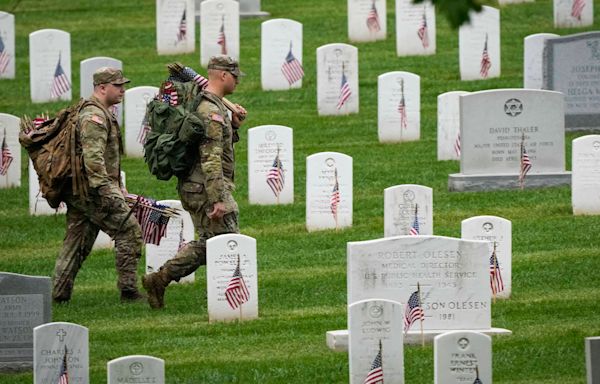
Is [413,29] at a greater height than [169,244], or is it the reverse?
[413,29]

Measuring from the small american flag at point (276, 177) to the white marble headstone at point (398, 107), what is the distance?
2744mm

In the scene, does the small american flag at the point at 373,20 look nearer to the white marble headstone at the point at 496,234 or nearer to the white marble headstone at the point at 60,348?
the white marble headstone at the point at 496,234

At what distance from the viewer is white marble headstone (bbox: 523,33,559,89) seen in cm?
2223

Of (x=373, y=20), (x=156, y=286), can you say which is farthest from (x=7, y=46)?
(x=156, y=286)

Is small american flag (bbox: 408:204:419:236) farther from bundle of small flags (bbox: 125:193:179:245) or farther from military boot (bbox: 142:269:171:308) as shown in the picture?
military boot (bbox: 142:269:171:308)

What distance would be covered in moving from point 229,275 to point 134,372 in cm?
314

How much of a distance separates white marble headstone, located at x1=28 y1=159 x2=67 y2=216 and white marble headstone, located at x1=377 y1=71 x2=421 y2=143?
441 centimetres

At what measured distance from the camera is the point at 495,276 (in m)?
14.1

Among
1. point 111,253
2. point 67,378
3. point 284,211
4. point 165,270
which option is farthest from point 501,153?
point 67,378

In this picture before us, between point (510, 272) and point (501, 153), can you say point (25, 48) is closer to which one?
point (501, 153)

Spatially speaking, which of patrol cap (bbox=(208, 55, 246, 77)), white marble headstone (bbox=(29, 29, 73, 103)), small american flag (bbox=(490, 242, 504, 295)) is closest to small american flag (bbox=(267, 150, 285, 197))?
patrol cap (bbox=(208, 55, 246, 77))

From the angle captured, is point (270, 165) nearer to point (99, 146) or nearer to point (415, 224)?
point (415, 224)

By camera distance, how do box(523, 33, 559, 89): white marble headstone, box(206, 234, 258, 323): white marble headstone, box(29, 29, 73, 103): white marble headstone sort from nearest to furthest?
box(206, 234, 258, 323): white marble headstone, box(523, 33, 559, 89): white marble headstone, box(29, 29, 73, 103): white marble headstone

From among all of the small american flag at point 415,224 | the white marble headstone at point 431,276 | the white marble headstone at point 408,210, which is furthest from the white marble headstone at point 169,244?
the white marble headstone at point 431,276
